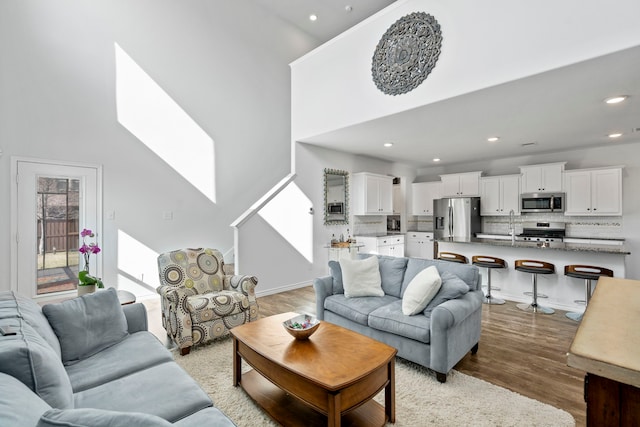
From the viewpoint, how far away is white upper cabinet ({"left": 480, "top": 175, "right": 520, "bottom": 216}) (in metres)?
6.42

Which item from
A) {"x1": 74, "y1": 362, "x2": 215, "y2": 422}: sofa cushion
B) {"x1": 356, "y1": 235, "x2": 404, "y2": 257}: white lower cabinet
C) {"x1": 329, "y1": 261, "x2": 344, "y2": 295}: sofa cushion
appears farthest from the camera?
{"x1": 356, "y1": 235, "x2": 404, "y2": 257}: white lower cabinet

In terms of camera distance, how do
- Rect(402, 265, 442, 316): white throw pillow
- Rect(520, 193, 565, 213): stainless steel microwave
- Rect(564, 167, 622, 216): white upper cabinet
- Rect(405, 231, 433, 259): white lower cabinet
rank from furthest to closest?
Rect(405, 231, 433, 259): white lower cabinet → Rect(520, 193, 565, 213): stainless steel microwave → Rect(564, 167, 622, 216): white upper cabinet → Rect(402, 265, 442, 316): white throw pillow

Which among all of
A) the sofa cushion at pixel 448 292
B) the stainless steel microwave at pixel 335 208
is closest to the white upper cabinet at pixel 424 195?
the stainless steel microwave at pixel 335 208

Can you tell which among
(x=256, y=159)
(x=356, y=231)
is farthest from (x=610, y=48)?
(x=256, y=159)

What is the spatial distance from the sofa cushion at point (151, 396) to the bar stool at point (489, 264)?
4.28 meters

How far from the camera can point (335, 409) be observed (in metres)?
1.62

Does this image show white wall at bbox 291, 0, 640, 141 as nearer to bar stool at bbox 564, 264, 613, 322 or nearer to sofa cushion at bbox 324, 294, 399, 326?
sofa cushion at bbox 324, 294, 399, 326

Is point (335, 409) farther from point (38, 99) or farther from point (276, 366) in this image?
point (38, 99)

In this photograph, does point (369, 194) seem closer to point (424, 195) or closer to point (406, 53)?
point (424, 195)

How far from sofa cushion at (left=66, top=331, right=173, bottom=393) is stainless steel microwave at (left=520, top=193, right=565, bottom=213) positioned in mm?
6699

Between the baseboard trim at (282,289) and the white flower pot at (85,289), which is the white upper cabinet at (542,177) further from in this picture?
the white flower pot at (85,289)

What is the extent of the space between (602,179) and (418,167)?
12.3ft

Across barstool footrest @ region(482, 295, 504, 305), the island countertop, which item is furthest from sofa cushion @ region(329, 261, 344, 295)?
barstool footrest @ region(482, 295, 504, 305)

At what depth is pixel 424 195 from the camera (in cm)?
794
